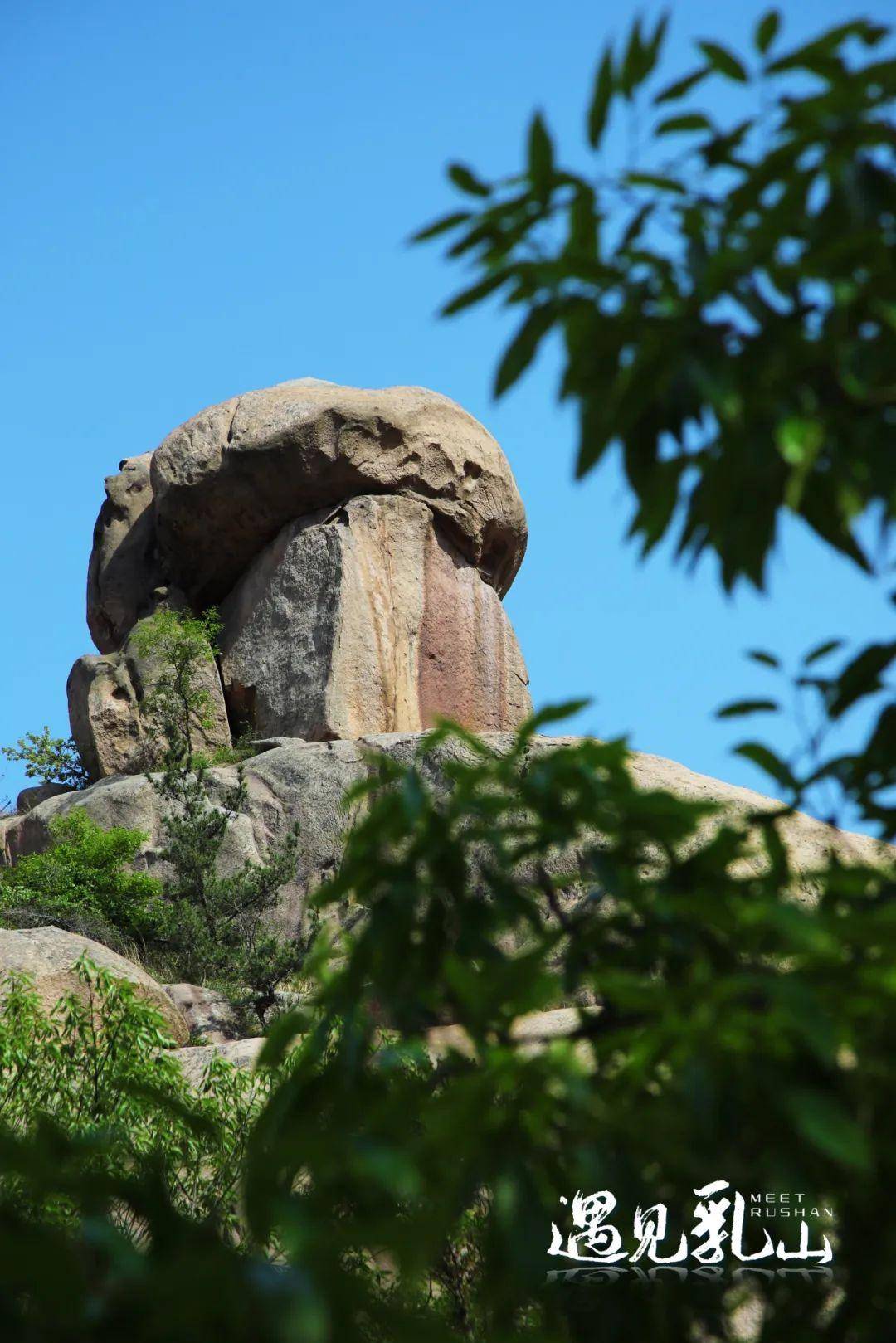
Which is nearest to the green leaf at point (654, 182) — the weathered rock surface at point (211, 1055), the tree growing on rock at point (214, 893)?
the weathered rock surface at point (211, 1055)

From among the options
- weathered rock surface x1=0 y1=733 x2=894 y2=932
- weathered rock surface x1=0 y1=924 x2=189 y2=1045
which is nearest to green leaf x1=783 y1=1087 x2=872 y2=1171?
weathered rock surface x1=0 y1=924 x2=189 y2=1045

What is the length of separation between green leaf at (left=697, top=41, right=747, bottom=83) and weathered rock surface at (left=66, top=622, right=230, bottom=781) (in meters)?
20.9

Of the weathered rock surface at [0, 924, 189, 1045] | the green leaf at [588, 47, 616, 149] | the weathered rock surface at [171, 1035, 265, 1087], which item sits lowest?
the green leaf at [588, 47, 616, 149]

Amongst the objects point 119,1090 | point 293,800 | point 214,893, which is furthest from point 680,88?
point 293,800

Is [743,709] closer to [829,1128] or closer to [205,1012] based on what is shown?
[829,1128]

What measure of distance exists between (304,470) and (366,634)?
289 centimetres

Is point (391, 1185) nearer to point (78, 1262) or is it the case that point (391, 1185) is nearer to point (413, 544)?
point (78, 1262)

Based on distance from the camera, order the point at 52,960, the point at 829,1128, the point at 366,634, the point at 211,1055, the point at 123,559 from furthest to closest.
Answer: the point at 123,559, the point at 366,634, the point at 52,960, the point at 211,1055, the point at 829,1128

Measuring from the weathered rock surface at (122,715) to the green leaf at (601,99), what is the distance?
20822mm

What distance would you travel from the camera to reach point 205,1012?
1390 cm

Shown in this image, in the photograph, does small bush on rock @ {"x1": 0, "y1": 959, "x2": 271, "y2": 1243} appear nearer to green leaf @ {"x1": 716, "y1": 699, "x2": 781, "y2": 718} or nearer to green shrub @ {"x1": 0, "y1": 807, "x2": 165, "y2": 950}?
green leaf @ {"x1": 716, "y1": 699, "x2": 781, "y2": 718}

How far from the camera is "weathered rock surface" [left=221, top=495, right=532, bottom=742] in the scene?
2203cm

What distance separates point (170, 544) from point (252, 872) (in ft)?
27.7

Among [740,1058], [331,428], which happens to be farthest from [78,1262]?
[331,428]
